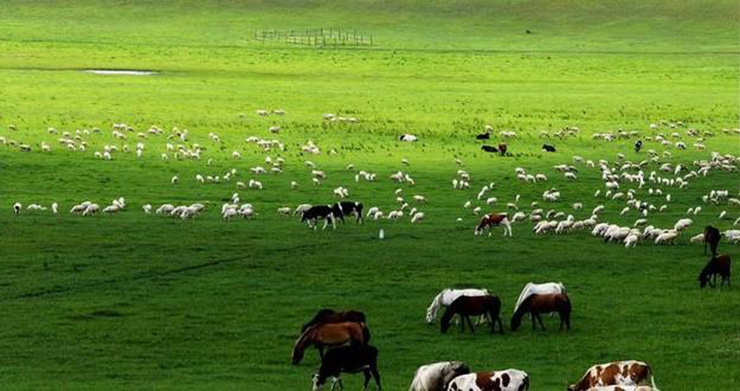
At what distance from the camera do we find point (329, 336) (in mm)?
20391

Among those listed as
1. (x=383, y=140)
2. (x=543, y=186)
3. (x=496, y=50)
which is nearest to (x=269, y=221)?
(x=543, y=186)

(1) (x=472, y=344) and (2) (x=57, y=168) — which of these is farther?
(2) (x=57, y=168)

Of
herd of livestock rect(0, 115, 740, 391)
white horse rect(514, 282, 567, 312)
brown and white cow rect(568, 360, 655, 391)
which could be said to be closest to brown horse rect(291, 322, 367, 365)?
herd of livestock rect(0, 115, 740, 391)

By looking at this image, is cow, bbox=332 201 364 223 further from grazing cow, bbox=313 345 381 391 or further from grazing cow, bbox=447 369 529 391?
grazing cow, bbox=447 369 529 391

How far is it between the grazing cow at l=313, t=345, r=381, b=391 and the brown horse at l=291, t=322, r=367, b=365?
1.49 m

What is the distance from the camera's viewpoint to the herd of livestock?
17562mm

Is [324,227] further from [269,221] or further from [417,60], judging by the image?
[417,60]

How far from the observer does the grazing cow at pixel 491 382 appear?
1670 cm

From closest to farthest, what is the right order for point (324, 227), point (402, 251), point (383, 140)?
1. point (402, 251)
2. point (324, 227)
3. point (383, 140)

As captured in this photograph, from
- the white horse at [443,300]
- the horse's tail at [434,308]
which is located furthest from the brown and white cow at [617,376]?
the horse's tail at [434,308]

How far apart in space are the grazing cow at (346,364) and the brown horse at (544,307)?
4.74m

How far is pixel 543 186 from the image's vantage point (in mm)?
41625

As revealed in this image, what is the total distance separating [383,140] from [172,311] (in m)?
28.3

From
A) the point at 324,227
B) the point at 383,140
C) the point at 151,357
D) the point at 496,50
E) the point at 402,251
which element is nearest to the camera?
the point at 151,357
